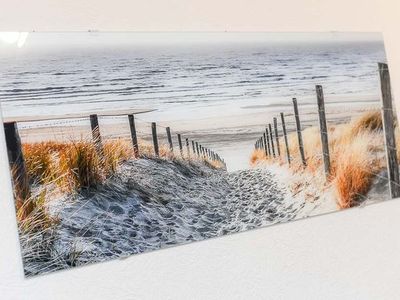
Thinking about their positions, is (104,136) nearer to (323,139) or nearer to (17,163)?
(17,163)

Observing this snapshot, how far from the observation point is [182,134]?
129 cm

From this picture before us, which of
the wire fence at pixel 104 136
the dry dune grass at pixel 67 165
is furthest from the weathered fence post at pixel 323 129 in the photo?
the dry dune grass at pixel 67 165

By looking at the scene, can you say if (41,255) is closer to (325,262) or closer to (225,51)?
(225,51)

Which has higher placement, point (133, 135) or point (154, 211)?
point (133, 135)

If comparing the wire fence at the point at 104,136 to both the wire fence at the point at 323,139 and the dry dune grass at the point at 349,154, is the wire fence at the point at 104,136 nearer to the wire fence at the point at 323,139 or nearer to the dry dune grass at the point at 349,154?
the wire fence at the point at 323,139

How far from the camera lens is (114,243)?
1.17 meters

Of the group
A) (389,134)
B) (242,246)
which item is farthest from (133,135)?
(389,134)

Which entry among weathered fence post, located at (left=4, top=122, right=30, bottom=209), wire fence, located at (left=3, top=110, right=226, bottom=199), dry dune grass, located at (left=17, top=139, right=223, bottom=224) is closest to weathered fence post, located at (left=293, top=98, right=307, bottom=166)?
wire fence, located at (left=3, top=110, right=226, bottom=199)

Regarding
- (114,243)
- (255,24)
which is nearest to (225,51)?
(255,24)

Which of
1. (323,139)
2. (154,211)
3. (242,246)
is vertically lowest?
(242,246)

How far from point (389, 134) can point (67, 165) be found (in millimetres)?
1152

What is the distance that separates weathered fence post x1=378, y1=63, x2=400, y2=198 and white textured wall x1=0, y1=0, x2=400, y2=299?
0.19ft

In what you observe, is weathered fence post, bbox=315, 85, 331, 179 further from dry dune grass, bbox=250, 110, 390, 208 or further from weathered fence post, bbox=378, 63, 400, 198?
weathered fence post, bbox=378, 63, 400, 198

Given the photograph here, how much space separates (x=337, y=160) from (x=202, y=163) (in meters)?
0.50
